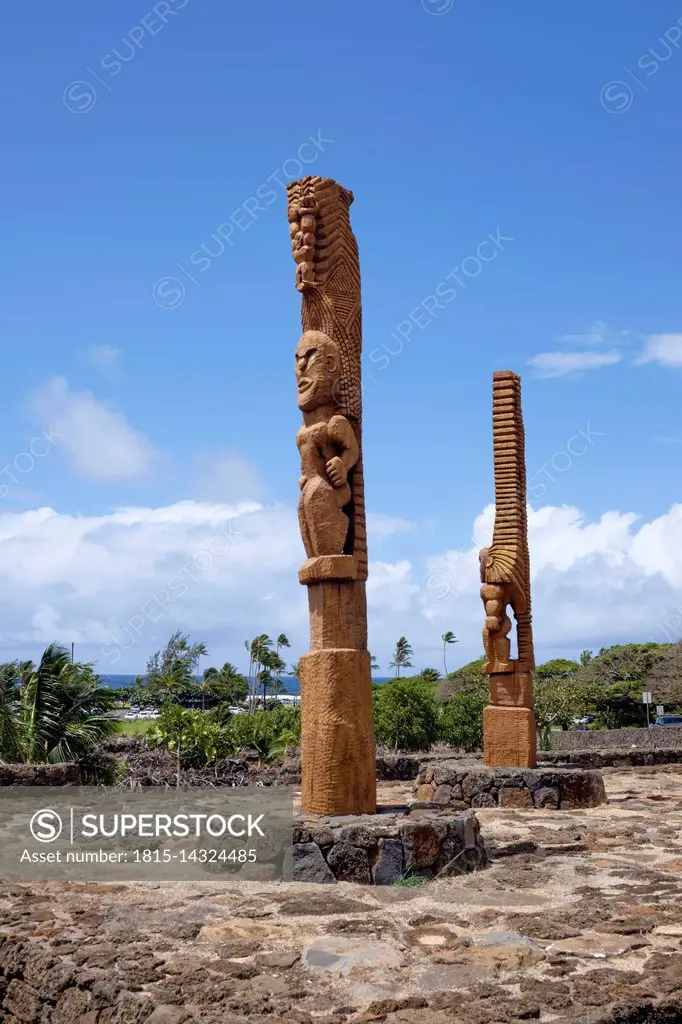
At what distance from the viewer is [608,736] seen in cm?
2636

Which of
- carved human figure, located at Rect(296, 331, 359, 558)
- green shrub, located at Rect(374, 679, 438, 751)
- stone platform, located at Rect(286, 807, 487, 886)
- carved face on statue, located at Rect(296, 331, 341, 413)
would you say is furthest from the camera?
green shrub, located at Rect(374, 679, 438, 751)

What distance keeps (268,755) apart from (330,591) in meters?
9.55

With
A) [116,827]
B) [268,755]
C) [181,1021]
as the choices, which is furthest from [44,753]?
[181,1021]

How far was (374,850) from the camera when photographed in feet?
24.3

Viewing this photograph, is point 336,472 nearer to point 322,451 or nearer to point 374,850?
point 322,451

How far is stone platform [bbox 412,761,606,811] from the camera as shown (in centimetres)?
1224

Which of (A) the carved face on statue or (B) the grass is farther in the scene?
(B) the grass

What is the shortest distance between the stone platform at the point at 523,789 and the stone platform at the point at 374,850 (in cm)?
458

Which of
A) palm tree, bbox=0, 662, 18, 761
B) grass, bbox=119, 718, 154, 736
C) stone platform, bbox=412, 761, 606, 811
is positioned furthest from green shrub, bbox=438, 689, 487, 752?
palm tree, bbox=0, 662, 18, 761

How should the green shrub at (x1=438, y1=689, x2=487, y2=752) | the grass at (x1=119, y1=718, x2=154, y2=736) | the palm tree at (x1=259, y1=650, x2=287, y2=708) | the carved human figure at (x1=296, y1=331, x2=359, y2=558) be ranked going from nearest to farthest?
1. the carved human figure at (x1=296, y1=331, x2=359, y2=558)
2. the grass at (x1=119, y1=718, x2=154, y2=736)
3. the green shrub at (x1=438, y1=689, x2=487, y2=752)
4. the palm tree at (x1=259, y1=650, x2=287, y2=708)

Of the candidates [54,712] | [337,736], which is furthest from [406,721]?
[337,736]

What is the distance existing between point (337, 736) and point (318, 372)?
3005 mm

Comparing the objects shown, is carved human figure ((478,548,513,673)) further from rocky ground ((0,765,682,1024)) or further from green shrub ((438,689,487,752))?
green shrub ((438,689,487,752))

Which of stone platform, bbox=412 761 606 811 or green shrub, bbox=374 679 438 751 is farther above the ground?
green shrub, bbox=374 679 438 751
